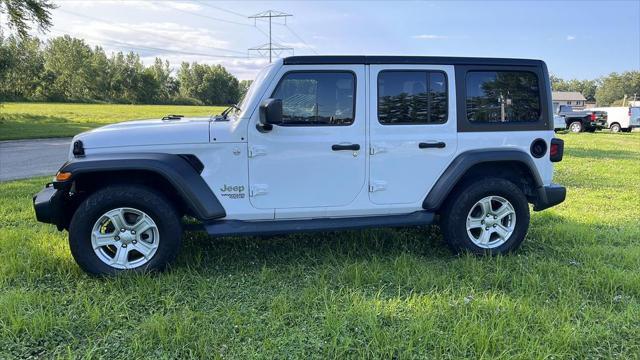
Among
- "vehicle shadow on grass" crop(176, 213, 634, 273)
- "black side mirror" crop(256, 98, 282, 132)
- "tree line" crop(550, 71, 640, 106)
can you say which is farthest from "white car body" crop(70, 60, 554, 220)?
"tree line" crop(550, 71, 640, 106)

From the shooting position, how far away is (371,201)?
423 cm

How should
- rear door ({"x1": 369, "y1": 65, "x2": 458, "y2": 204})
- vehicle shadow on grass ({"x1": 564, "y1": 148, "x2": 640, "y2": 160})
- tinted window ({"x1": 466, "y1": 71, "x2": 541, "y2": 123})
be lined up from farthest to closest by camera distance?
1. vehicle shadow on grass ({"x1": 564, "y1": 148, "x2": 640, "y2": 160})
2. tinted window ({"x1": 466, "y1": 71, "x2": 541, "y2": 123})
3. rear door ({"x1": 369, "y1": 65, "x2": 458, "y2": 204})

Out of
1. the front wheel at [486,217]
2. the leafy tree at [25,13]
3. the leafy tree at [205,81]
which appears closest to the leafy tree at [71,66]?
the leafy tree at [205,81]

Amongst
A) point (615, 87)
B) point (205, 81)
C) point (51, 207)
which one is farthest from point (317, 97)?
point (615, 87)

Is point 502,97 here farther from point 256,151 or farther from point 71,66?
point 71,66

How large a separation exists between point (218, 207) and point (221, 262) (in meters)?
0.67

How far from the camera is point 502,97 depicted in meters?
4.50

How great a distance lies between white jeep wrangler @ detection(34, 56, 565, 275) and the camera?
379cm

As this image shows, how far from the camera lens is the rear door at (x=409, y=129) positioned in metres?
4.17

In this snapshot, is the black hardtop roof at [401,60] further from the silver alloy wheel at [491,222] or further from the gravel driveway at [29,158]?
the gravel driveway at [29,158]

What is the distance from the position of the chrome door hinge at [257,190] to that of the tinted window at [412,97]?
3.94 ft

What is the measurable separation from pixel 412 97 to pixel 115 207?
2.76 metres

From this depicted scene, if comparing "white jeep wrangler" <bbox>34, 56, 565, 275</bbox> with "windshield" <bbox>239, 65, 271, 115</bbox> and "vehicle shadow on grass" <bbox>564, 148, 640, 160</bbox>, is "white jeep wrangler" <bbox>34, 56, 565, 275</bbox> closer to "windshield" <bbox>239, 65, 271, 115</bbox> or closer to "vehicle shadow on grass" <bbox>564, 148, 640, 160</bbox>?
"windshield" <bbox>239, 65, 271, 115</bbox>

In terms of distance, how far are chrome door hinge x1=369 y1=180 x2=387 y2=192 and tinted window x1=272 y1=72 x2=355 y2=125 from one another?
59 cm
